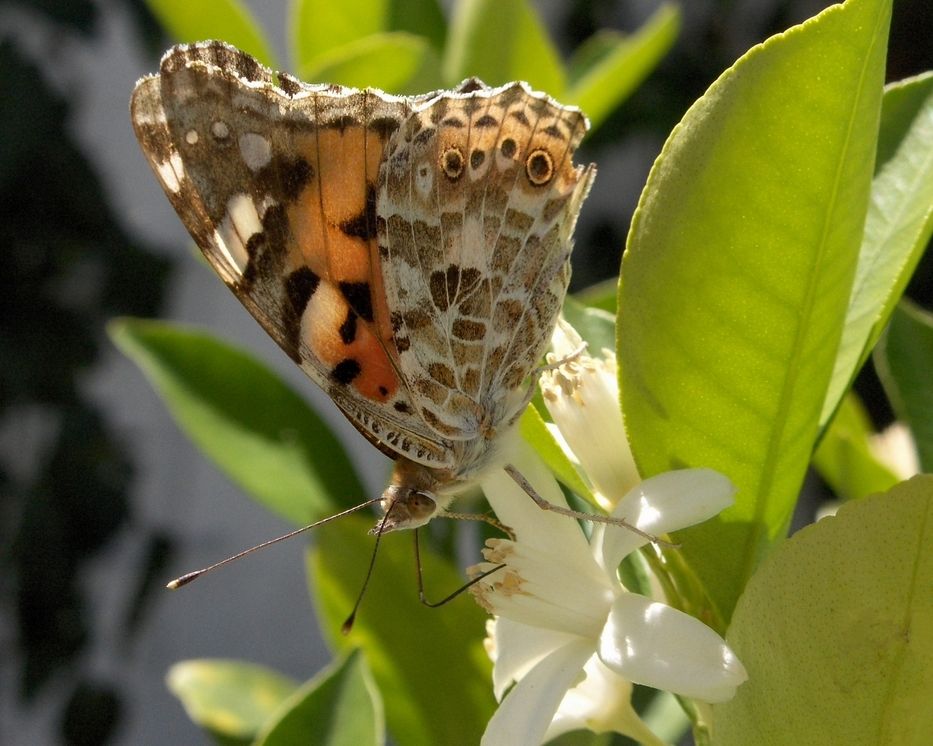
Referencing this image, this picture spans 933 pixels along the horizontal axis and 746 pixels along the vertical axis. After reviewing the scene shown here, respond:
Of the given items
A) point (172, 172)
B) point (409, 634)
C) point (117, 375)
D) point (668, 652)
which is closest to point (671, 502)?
point (668, 652)

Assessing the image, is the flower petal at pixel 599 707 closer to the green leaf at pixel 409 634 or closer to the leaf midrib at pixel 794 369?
the leaf midrib at pixel 794 369

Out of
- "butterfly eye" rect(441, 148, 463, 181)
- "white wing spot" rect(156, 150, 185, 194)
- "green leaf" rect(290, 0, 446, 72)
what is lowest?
"butterfly eye" rect(441, 148, 463, 181)

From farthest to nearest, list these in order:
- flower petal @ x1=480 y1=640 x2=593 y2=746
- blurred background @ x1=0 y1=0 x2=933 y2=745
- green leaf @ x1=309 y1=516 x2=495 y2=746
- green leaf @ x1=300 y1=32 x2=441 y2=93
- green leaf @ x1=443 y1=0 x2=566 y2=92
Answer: blurred background @ x1=0 y1=0 x2=933 y2=745, green leaf @ x1=443 y1=0 x2=566 y2=92, green leaf @ x1=300 y1=32 x2=441 y2=93, green leaf @ x1=309 y1=516 x2=495 y2=746, flower petal @ x1=480 y1=640 x2=593 y2=746

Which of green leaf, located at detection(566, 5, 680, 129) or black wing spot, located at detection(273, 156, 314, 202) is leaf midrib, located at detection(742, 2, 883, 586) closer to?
black wing spot, located at detection(273, 156, 314, 202)

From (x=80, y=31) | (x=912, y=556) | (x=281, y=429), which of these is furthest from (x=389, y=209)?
(x=80, y=31)

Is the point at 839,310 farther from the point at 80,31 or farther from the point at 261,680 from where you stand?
the point at 80,31

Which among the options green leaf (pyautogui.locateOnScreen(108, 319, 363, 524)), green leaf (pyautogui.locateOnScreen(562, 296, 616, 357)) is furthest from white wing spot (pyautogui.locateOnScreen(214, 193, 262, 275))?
green leaf (pyautogui.locateOnScreen(108, 319, 363, 524))

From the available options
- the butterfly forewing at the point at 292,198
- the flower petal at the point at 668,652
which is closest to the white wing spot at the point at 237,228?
the butterfly forewing at the point at 292,198

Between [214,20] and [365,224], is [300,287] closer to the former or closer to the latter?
[365,224]
